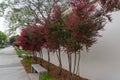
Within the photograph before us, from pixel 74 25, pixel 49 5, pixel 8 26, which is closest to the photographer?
pixel 74 25

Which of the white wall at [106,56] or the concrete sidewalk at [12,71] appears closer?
the white wall at [106,56]

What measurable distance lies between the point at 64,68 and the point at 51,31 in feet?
15.3

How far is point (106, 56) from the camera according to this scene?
796cm

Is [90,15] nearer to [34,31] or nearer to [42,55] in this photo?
[34,31]

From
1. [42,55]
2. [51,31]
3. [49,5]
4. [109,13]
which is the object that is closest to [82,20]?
[109,13]

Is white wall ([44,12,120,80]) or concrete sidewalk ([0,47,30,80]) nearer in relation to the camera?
white wall ([44,12,120,80])

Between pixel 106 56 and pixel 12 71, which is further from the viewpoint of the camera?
pixel 12 71

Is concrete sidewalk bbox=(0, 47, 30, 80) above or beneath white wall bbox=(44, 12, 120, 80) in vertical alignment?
beneath

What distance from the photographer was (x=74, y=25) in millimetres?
7254

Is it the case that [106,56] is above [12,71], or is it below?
above

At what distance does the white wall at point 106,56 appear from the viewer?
734 cm

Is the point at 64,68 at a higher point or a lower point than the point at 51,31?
lower

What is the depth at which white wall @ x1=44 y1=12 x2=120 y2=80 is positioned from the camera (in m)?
7.34

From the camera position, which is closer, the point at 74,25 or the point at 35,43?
the point at 74,25
